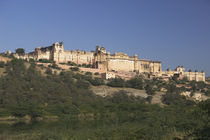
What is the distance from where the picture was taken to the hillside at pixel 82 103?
2883 cm

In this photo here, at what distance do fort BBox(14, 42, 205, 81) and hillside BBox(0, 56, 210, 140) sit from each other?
6.70 m

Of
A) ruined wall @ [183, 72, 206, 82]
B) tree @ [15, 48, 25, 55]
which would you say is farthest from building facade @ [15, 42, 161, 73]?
ruined wall @ [183, 72, 206, 82]

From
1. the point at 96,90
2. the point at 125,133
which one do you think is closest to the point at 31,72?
the point at 96,90

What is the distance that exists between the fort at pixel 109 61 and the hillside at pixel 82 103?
22.0 ft

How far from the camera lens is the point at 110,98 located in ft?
171

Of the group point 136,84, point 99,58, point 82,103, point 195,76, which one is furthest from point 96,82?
point 195,76

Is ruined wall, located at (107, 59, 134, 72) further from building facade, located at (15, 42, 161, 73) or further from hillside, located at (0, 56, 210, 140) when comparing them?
hillside, located at (0, 56, 210, 140)

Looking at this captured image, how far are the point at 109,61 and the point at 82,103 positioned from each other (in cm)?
2794

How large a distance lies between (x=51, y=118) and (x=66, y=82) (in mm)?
15689

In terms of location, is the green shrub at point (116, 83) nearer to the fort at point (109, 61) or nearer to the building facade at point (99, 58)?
the fort at point (109, 61)

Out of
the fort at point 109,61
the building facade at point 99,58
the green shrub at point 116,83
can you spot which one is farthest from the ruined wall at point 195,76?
the green shrub at point 116,83

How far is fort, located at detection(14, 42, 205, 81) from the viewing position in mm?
70000

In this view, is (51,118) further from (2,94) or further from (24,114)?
(2,94)

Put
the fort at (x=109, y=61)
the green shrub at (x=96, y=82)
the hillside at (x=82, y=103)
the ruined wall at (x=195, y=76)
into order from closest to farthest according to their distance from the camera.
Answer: the hillside at (x=82, y=103) < the green shrub at (x=96, y=82) < the fort at (x=109, y=61) < the ruined wall at (x=195, y=76)
